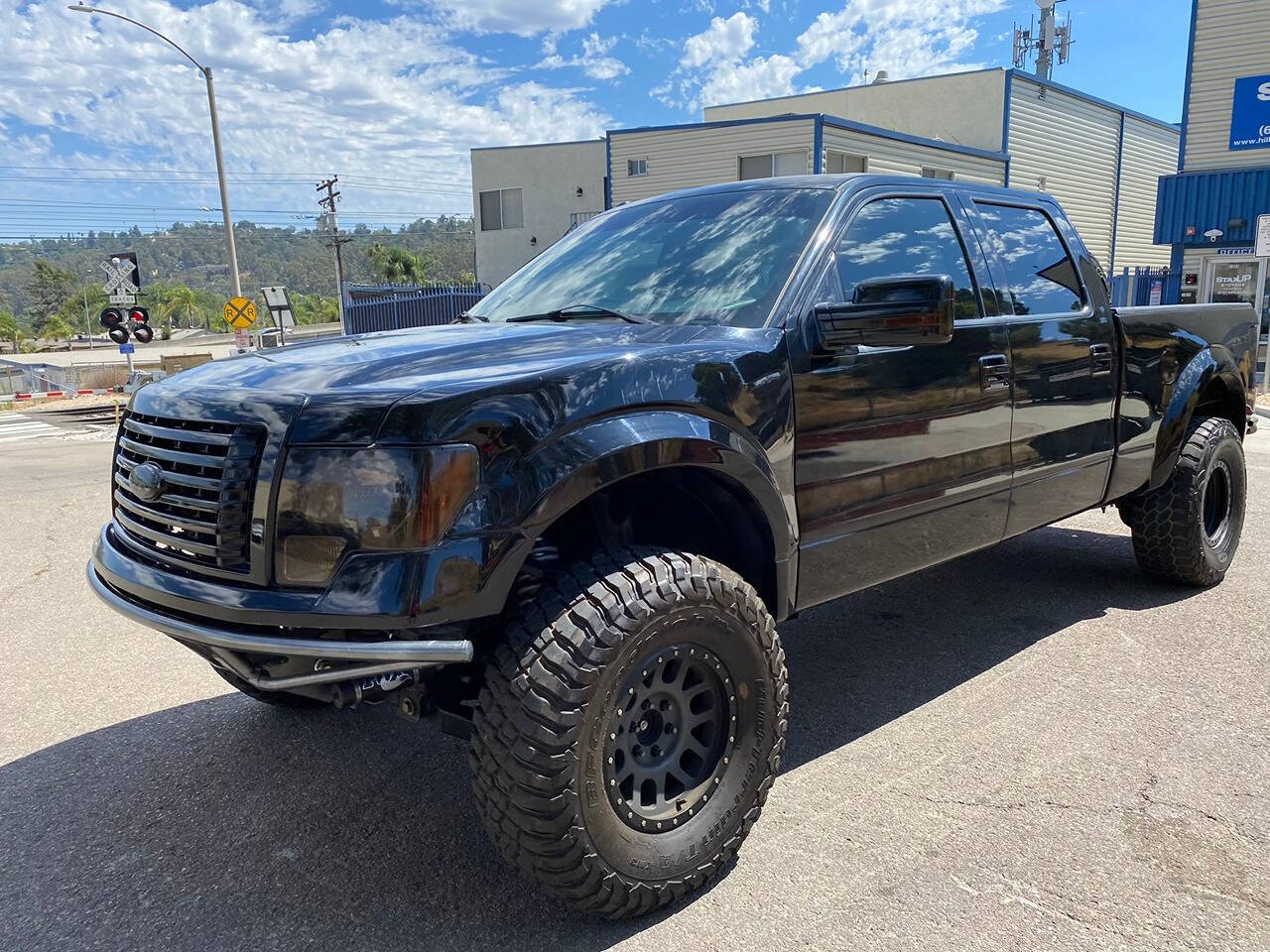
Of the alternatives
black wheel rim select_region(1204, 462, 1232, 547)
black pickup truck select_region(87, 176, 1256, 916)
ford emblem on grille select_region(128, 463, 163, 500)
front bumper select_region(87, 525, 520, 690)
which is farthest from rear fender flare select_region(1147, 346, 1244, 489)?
ford emblem on grille select_region(128, 463, 163, 500)

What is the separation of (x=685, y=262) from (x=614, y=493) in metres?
0.98

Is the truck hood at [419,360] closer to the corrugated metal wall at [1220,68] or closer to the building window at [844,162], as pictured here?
the building window at [844,162]

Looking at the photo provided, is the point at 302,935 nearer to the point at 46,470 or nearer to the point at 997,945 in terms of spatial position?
the point at 997,945

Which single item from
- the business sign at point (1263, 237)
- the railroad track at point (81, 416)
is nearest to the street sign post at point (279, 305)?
the railroad track at point (81, 416)

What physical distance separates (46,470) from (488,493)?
11.6 metres

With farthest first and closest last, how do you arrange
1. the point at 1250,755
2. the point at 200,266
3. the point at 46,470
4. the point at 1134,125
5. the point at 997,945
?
the point at 200,266
the point at 1134,125
the point at 46,470
the point at 1250,755
the point at 997,945

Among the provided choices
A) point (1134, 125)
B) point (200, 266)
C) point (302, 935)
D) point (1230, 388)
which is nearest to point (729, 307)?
point (302, 935)

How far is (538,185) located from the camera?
33688 mm

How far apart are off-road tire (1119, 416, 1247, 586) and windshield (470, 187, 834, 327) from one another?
279cm

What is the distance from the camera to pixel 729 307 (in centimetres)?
308

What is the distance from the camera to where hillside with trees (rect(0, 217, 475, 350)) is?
99250mm

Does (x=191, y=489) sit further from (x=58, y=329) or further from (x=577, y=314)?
(x=58, y=329)

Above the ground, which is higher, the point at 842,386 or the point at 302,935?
the point at 842,386

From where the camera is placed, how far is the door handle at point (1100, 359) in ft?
13.9
